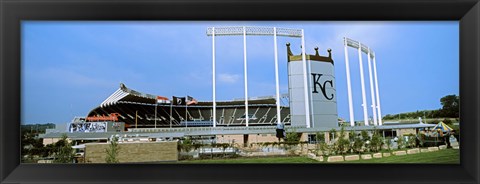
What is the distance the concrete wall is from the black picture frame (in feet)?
17.2

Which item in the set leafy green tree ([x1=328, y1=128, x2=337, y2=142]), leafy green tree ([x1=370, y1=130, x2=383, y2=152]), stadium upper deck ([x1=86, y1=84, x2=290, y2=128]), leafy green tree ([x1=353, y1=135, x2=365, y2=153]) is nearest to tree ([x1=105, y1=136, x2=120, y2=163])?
leafy green tree ([x1=353, y1=135, x2=365, y2=153])

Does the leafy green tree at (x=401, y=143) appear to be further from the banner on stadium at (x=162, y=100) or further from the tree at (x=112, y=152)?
the banner on stadium at (x=162, y=100)

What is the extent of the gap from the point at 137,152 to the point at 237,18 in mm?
5950

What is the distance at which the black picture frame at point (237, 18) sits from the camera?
1216mm

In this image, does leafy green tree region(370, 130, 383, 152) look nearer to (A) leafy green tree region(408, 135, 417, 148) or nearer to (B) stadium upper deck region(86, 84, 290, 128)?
(A) leafy green tree region(408, 135, 417, 148)

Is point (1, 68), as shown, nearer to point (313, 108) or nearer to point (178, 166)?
point (178, 166)

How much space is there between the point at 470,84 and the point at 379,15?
0.45 metres

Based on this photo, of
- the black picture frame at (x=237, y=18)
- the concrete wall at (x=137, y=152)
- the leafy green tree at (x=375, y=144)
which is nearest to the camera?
the black picture frame at (x=237, y=18)

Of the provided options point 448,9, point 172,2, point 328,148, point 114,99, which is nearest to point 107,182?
point 172,2

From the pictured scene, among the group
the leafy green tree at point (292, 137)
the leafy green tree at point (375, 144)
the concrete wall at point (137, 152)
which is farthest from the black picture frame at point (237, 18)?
the leafy green tree at point (292, 137)

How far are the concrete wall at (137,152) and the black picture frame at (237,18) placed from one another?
5.25 meters

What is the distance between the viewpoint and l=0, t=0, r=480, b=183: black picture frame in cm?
122

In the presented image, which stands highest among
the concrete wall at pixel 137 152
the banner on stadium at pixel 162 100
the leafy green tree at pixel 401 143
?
the banner on stadium at pixel 162 100

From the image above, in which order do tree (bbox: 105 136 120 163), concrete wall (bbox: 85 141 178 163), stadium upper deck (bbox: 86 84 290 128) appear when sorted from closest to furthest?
tree (bbox: 105 136 120 163) < concrete wall (bbox: 85 141 178 163) < stadium upper deck (bbox: 86 84 290 128)
